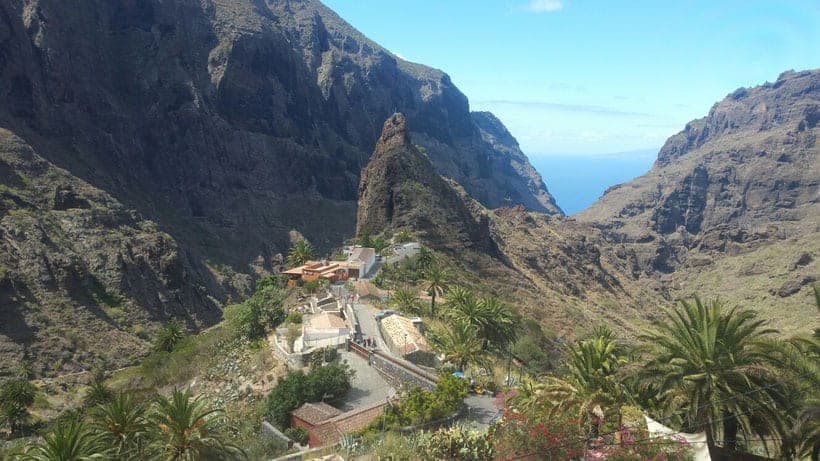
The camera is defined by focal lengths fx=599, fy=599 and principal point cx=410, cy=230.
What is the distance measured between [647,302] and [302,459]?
357 ft

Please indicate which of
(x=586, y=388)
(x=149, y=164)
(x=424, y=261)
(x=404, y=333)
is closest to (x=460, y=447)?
(x=586, y=388)

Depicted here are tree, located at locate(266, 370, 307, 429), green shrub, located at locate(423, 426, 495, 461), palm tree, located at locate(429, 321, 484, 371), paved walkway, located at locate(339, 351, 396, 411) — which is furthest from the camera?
palm tree, located at locate(429, 321, 484, 371)

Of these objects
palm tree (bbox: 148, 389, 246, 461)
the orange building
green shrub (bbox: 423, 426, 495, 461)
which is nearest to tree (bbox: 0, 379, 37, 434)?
the orange building

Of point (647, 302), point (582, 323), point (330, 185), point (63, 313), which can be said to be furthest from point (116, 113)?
point (647, 302)

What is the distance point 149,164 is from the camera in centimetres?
13350

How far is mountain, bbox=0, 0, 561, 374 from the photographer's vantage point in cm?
7069

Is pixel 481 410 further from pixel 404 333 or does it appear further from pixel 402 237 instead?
pixel 402 237

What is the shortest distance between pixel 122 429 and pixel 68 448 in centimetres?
305

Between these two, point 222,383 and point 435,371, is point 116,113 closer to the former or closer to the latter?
point 222,383

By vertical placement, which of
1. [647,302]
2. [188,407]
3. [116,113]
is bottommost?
[647,302]

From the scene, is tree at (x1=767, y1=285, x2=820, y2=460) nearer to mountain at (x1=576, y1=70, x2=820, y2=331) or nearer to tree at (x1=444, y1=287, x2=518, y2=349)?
tree at (x1=444, y1=287, x2=518, y2=349)

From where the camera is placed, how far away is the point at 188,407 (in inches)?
792

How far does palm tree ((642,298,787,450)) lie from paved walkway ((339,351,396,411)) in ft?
47.4

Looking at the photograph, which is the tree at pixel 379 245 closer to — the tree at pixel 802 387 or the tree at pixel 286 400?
the tree at pixel 286 400
